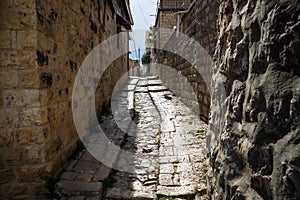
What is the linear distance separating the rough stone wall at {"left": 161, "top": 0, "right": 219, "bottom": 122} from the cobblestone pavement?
38cm

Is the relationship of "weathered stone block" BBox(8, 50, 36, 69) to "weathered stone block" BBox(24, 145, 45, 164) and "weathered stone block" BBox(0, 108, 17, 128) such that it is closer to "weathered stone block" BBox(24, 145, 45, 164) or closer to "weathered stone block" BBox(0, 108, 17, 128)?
"weathered stone block" BBox(0, 108, 17, 128)

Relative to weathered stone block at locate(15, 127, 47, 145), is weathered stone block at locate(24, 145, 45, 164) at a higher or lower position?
lower

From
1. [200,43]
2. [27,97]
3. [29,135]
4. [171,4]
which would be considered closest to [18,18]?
[27,97]

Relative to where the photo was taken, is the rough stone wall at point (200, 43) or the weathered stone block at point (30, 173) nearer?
the weathered stone block at point (30, 173)

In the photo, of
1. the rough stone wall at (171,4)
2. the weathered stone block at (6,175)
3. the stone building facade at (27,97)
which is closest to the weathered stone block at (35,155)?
the stone building facade at (27,97)

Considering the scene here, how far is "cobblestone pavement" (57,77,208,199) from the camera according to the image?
2.37 metres

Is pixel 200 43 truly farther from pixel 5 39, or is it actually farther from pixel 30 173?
Answer: pixel 30 173

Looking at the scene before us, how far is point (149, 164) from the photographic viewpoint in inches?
118

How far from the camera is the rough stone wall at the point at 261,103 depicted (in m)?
0.94

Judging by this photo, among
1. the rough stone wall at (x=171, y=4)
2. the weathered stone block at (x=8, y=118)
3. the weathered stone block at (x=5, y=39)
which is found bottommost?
the weathered stone block at (x=8, y=118)

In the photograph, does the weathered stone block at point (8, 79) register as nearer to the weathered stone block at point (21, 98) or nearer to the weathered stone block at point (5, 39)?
the weathered stone block at point (21, 98)

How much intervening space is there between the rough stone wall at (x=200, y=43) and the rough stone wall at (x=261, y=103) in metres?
2.08

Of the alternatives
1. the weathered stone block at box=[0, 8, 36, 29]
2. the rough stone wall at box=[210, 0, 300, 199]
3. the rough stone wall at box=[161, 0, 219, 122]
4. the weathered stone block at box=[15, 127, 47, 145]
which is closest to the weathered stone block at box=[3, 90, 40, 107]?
the weathered stone block at box=[15, 127, 47, 145]

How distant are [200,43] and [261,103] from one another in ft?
11.3
